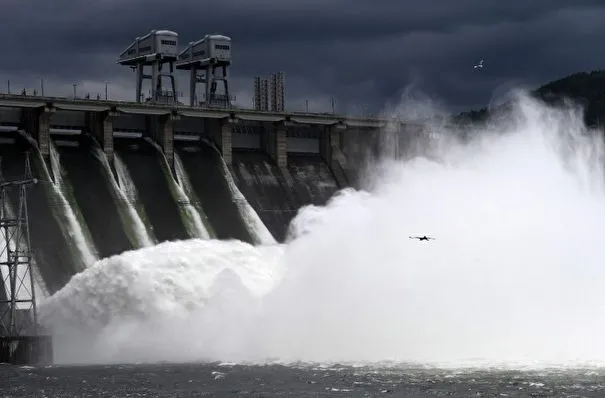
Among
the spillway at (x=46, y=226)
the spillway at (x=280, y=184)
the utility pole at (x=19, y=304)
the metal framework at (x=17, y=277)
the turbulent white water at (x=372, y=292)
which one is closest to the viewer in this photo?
the turbulent white water at (x=372, y=292)

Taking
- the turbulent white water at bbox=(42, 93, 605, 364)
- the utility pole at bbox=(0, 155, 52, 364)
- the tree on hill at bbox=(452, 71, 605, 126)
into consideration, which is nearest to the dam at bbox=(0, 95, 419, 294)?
the utility pole at bbox=(0, 155, 52, 364)

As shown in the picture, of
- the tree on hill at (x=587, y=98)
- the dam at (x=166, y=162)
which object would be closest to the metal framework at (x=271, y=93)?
the dam at (x=166, y=162)

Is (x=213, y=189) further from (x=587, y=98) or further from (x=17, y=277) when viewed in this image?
(x=587, y=98)

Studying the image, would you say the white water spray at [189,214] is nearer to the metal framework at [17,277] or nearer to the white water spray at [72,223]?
the white water spray at [72,223]

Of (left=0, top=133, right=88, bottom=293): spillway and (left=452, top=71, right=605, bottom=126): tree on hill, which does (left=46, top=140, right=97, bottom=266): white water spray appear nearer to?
(left=0, top=133, right=88, bottom=293): spillway

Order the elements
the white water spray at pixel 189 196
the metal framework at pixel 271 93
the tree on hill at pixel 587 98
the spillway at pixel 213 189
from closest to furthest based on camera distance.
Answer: the white water spray at pixel 189 196 < the spillway at pixel 213 189 < the metal framework at pixel 271 93 < the tree on hill at pixel 587 98

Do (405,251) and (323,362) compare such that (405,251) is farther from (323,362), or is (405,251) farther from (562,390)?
(562,390)

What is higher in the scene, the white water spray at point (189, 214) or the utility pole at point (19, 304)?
the white water spray at point (189, 214)
